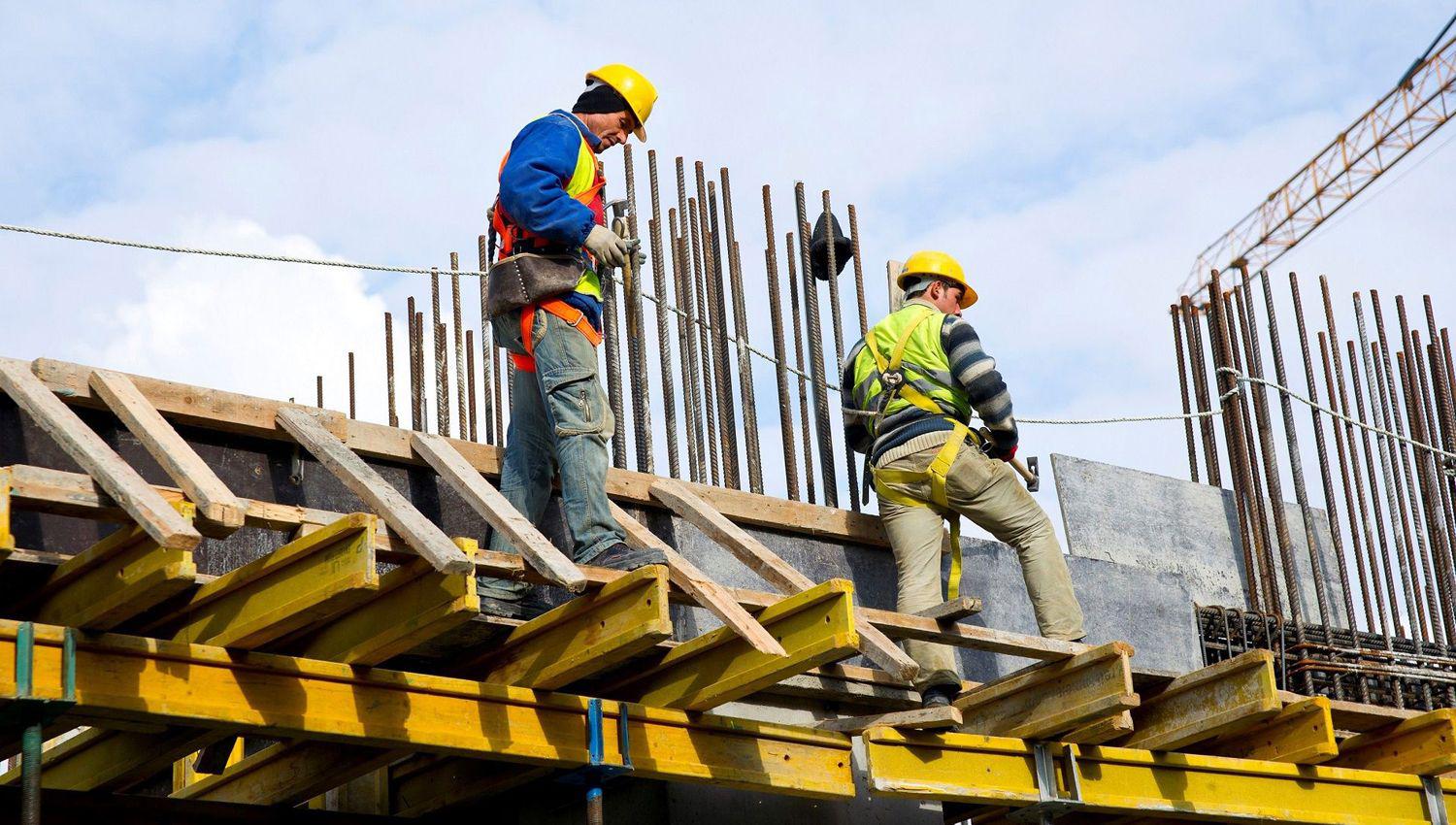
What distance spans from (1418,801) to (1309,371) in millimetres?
4783

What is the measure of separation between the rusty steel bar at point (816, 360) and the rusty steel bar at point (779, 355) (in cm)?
16

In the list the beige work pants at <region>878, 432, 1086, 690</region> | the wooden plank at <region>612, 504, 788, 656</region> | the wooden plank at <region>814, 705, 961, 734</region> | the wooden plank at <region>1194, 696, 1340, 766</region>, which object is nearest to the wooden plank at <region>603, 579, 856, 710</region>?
the wooden plank at <region>612, 504, 788, 656</region>

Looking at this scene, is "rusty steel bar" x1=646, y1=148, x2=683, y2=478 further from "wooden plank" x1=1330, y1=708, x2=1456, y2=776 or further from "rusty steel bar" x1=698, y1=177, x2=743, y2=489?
"wooden plank" x1=1330, y1=708, x2=1456, y2=776

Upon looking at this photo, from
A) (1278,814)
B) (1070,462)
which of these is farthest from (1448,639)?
(1278,814)

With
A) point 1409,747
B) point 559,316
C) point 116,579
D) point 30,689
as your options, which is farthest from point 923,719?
point 30,689

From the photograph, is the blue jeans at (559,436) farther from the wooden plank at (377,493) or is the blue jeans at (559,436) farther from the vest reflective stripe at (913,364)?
the vest reflective stripe at (913,364)

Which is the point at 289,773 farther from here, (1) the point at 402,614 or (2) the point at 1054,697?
(2) the point at 1054,697

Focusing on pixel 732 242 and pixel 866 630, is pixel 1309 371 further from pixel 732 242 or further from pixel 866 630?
pixel 866 630

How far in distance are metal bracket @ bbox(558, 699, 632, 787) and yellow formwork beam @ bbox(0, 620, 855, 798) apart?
26 millimetres

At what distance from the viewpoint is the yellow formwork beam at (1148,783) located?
758cm

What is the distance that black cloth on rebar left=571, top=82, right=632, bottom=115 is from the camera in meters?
8.27

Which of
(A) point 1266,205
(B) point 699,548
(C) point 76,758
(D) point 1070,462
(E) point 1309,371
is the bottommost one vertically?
(C) point 76,758

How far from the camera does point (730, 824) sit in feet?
27.3

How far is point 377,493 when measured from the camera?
656 centimetres
